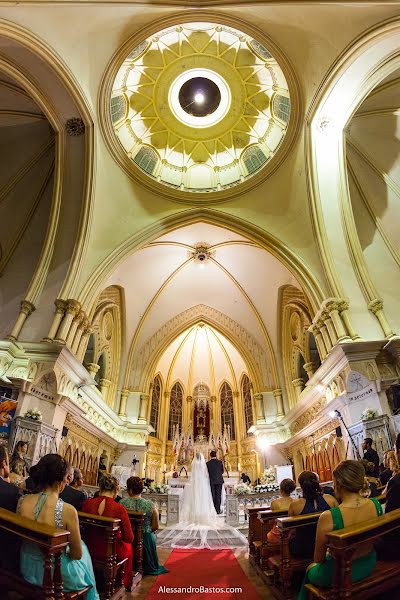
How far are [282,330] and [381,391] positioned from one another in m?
7.51

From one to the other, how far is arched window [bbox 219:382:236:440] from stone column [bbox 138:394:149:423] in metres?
5.68

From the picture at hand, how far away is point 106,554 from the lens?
125 inches

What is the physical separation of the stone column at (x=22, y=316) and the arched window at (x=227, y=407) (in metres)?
13.7

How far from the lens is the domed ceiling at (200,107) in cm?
1038

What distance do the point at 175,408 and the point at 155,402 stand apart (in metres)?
1.60

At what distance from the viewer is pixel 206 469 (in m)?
9.70

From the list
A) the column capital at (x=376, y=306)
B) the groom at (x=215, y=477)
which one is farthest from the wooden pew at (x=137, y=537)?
the column capital at (x=376, y=306)

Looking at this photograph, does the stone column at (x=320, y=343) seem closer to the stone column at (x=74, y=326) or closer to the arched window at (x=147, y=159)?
the stone column at (x=74, y=326)

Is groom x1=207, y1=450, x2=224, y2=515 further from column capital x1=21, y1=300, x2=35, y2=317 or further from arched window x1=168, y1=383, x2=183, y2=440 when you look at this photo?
arched window x1=168, y1=383, x2=183, y2=440

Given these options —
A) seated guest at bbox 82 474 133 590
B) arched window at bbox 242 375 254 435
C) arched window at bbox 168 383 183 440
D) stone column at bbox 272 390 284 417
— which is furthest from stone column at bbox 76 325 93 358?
arched window at bbox 242 375 254 435

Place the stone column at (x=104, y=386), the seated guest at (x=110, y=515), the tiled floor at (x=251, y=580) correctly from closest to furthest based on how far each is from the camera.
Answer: the seated guest at (x=110, y=515) → the tiled floor at (x=251, y=580) → the stone column at (x=104, y=386)

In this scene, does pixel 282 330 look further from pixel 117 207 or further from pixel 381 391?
pixel 117 207

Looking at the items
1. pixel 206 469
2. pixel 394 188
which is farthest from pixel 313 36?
pixel 206 469

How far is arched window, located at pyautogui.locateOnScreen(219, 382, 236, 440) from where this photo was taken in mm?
19469
